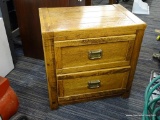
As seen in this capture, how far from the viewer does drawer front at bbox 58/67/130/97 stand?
1.10m

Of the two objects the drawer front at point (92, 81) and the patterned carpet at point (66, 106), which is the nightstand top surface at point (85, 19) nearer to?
the drawer front at point (92, 81)

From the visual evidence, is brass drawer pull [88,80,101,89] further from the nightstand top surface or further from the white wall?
the white wall

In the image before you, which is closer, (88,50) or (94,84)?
(88,50)

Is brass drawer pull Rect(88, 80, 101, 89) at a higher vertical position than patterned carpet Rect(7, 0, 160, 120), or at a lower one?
higher

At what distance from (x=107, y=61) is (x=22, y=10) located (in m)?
0.90

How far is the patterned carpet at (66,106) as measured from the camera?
1.19 m

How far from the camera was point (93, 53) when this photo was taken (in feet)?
3.35

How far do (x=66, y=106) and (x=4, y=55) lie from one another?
0.67m

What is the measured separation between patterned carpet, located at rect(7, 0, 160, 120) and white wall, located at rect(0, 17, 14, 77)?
0.06 m

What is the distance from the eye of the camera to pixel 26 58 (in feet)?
5.76

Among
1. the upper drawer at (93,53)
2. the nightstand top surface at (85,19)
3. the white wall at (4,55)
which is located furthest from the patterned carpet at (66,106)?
the nightstand top surface at (85,19)

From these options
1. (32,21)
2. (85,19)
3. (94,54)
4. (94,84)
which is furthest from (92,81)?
(32,21)

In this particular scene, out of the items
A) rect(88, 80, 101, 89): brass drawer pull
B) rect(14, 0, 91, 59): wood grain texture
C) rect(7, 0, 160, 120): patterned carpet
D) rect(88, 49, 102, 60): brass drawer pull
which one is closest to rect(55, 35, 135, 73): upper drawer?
rect(88, 49, 102, 60): brass drawer pull

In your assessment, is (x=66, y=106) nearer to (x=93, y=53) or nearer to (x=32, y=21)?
(x=93, y=53)
